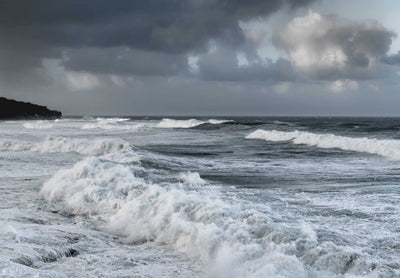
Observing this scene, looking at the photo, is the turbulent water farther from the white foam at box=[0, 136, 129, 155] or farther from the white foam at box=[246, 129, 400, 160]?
the white foam at box=[0, 136, 129, 155]

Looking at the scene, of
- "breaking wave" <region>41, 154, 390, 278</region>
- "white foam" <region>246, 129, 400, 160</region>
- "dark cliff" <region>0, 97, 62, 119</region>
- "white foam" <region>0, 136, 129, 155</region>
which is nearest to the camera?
Answer: "breaking wave" <region>41, 154, 390, 278</region>

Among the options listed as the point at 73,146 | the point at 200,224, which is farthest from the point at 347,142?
the point at 200,224

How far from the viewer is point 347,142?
99.5 feet

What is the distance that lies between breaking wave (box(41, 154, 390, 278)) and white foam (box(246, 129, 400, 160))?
15.2 meters

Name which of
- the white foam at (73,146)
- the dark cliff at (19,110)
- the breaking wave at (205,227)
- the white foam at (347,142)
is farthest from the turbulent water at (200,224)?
the dark cliff at (19,110)

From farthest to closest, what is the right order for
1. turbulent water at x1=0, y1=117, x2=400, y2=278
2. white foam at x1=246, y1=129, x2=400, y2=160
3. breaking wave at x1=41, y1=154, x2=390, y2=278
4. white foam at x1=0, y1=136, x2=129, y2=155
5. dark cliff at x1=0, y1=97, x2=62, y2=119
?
1. dark cliff at x1=0, y1=97, x2=62, y2=119
2. white foam at x1=0, y1=136, x2=129, y2=155
3. white foam at x1=246, y1=129, x2=400, y2=160
4. turbulent water at x1=0, y1=117, x2=400, y2=278
5. breaking wave at x1=41, y1=154, x2=390, y2=278

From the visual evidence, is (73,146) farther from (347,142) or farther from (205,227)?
(205,227)

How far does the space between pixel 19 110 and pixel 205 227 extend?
467ft

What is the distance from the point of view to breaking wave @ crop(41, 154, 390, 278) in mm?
6367

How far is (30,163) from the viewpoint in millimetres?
20844

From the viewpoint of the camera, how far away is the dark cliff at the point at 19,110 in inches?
5364

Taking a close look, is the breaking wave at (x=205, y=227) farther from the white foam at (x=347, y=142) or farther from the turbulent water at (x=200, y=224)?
the white foam at (x=347, y=142)

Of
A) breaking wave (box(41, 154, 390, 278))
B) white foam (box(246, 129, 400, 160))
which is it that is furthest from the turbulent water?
white foam (box(246, 129, 400, 160))

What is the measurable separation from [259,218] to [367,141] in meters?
22.4
